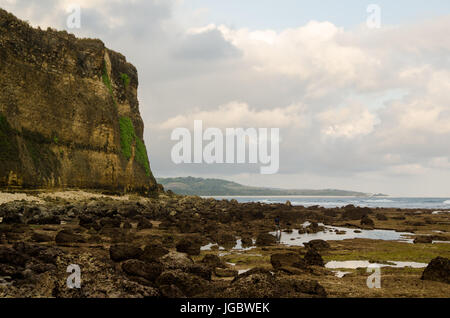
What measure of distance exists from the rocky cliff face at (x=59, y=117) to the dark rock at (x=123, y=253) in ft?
81.2

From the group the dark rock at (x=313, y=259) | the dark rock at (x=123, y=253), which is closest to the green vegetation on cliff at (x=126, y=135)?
→ the dark rock at (x=123, y=253)

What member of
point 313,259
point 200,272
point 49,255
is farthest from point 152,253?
point 313,259

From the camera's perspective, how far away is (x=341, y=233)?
2700 centimetres

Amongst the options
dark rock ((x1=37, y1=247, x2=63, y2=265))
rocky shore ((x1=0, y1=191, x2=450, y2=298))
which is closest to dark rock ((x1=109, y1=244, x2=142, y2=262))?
rocky shore ((x1=0, y1=191, x2=450, y2=298))

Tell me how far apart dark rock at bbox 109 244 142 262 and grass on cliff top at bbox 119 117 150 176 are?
43013 millimetres

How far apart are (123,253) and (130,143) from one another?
45.9 metres

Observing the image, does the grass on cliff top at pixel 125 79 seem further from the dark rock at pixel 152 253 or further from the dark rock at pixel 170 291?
the dark rock at pixel 170 291

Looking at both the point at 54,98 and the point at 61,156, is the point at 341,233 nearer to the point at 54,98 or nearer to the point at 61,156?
the point at 61,156

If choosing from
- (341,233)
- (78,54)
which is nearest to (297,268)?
(341,233)

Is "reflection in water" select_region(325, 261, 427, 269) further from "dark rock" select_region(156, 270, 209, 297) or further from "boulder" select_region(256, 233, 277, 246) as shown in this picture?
"dark rock" select_region(156, 270, 209, 297)

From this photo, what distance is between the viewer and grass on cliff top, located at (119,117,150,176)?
53688 mm

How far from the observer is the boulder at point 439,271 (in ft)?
32.8

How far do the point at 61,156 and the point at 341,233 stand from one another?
30715 millimetres
